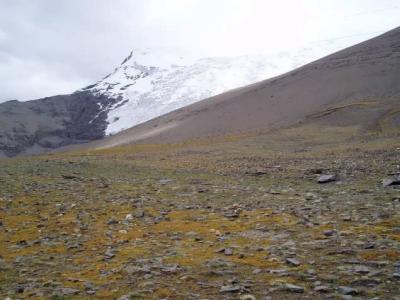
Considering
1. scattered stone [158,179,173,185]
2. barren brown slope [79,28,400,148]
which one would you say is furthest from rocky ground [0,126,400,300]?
barren brown slope [79,28,400,148]

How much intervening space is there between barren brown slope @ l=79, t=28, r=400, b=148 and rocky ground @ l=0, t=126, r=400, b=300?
4368 centimetres

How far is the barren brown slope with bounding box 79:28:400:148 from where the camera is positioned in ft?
237

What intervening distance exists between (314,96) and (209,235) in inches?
2864

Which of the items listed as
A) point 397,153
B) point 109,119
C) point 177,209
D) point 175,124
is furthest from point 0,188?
point 109,119

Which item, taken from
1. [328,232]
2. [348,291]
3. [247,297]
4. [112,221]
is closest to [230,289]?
[247,297]

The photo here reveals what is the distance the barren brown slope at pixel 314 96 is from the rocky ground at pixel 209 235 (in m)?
43.7

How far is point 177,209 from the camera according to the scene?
1597 centimetres

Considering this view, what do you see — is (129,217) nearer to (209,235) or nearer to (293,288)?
(209,235)

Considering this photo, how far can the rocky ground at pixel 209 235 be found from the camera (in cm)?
856

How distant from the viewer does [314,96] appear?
8144 centimetres

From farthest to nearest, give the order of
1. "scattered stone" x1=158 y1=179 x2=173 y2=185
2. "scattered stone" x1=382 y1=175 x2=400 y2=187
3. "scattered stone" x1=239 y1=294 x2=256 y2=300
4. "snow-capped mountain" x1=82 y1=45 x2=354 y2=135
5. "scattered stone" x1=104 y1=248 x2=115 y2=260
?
"snow-capped mountain" x1=82 y1=45 x2=354 y2=135, "scattered stone" x1=158 y1=179 x2=173 y2=185, "scattered stone" x1=382 y1=175 x2=400 y2=187, "scattered stone" x1=104 y1=248 x2=115 y2=260, "scattered stone" x1=239 y1=294 x2=256 y2=300

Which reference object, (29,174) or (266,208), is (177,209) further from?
(29,174)

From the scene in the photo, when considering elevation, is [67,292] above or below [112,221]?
below

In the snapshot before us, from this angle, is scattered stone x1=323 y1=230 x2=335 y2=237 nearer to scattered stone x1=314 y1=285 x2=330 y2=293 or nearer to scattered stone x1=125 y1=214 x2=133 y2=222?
scattered stone x1=314 y1=285 x2=330 y2=293
